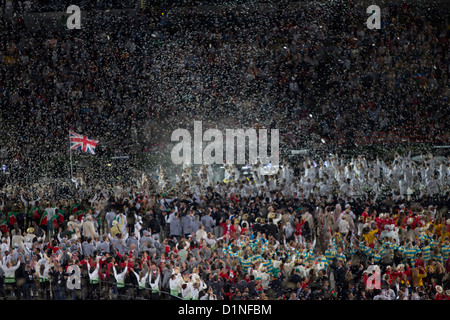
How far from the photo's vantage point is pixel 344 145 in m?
21.8

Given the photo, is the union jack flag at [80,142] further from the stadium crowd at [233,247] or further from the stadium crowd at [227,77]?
the stadium crowd at [233,247]


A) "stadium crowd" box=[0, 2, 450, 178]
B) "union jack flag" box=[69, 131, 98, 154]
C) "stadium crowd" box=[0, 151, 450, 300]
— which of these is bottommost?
"stadium crowd" box=[0, 151, 450, 300]

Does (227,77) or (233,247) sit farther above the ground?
(227,77)

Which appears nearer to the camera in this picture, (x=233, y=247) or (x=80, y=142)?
(x=233, y=247)

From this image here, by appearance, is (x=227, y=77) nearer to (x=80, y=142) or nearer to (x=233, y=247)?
(x=80, y=142)

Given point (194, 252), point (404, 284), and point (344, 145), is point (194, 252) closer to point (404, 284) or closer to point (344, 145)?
point (404, 284)

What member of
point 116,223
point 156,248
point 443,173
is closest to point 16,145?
point 116,223

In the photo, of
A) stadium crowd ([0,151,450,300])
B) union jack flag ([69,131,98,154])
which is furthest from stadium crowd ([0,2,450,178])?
stadium crowd ([0,151,450,300])

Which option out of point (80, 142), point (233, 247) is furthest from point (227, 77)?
point (233, 247)

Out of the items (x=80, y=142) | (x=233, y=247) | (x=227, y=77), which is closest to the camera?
(x=233, y=247)

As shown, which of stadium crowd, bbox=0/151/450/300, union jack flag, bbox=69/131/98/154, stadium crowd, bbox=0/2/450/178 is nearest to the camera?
stadium crowd, bbox=0/151/450/300

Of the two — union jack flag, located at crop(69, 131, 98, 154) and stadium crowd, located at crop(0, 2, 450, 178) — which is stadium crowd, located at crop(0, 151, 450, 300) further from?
stadium crowd, located at crop(0, 2, 450, 178)

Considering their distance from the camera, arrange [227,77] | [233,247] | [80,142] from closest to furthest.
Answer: [233,247]
[80,142]
[227,77]

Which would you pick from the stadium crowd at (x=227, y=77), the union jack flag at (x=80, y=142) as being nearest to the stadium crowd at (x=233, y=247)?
the union jack flag at (x=80, y=142)
